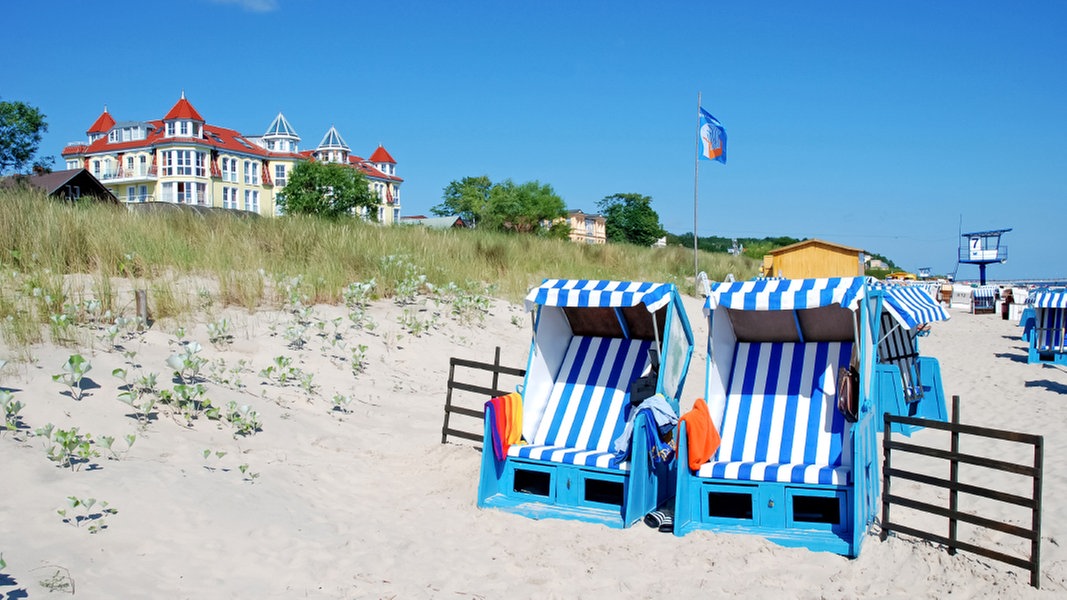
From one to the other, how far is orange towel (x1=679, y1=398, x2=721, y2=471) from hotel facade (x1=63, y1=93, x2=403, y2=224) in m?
51.9

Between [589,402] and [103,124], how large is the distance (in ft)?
241

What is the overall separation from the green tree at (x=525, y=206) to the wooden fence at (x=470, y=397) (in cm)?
4952

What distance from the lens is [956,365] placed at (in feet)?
54.5

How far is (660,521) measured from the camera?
605 cm

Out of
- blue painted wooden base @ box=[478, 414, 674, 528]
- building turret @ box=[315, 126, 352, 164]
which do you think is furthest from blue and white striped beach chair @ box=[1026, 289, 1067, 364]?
building turret @ box=[315, 126, 352, 164]

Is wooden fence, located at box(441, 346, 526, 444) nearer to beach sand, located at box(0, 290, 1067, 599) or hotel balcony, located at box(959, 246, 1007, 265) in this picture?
beach sand, located at box(0, 290, 1067, 599)

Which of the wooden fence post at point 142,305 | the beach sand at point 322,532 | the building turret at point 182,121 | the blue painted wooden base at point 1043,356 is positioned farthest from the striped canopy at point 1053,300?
the building turret at point 182,121

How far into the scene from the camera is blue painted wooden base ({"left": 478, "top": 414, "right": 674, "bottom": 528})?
20.0 feet

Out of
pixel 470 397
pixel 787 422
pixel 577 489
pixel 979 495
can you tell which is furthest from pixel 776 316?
pixel 470 397

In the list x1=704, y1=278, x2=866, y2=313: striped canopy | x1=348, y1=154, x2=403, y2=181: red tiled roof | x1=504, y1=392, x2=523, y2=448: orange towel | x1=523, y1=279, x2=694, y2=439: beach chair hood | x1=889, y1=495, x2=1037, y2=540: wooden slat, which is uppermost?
x1=348, y1=154, x2=403, y2=181: red tiled roof

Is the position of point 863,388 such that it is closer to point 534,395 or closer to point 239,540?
point 534,395

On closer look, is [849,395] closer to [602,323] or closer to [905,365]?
[602,323]

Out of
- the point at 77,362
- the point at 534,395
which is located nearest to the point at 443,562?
the point at 534,395

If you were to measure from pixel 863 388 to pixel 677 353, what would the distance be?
171 centimetres
